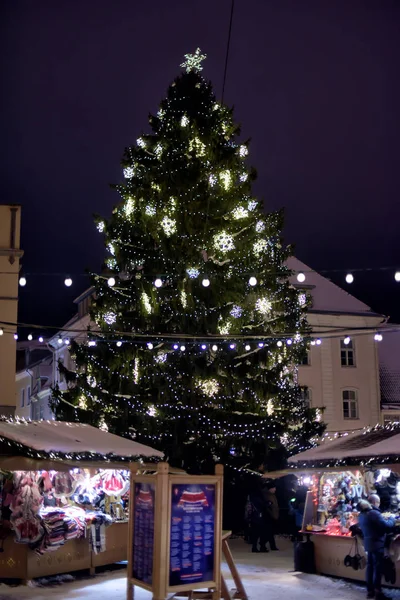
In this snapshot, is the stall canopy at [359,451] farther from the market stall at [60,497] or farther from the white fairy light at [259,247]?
the white fairy light at [259,247]

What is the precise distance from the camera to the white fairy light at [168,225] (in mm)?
23125

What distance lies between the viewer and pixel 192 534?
407 inches

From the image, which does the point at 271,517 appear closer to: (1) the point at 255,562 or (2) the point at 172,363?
(1) the point at 255,562

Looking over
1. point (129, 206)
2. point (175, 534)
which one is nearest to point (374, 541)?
point (175, 534)

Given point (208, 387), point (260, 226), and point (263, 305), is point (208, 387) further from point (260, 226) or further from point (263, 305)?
point (260, 226)

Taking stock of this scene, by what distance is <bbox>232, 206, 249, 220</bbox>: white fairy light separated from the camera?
23828 millimetres

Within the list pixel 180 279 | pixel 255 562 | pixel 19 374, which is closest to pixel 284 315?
pixel 180 279

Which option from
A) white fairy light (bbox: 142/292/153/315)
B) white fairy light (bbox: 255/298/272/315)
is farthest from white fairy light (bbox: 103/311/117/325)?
white fairy light (bbox: 255/298/272/315)

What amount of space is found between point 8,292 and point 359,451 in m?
17.7

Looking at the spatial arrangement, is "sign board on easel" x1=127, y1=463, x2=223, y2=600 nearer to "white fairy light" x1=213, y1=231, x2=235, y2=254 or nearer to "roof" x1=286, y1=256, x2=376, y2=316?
"white fairy light" x1=213, y1=231, x2=235, y2=254

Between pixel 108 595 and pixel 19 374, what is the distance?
4521 centimetres

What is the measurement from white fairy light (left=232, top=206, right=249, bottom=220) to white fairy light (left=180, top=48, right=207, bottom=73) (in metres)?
5.33

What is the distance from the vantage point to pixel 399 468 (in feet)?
44.5

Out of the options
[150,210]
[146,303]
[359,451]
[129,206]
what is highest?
[129,206]
